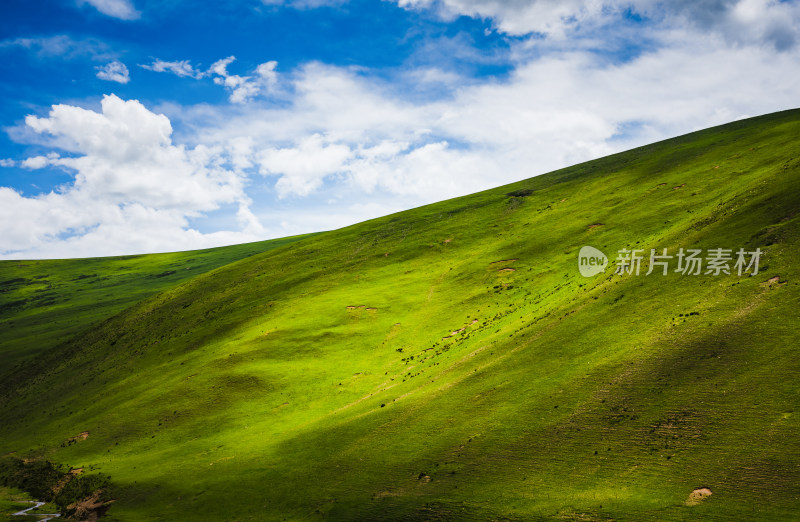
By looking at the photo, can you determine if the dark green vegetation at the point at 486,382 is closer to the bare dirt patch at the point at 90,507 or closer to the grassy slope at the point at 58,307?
the bare dirt patch at the point at 90,507

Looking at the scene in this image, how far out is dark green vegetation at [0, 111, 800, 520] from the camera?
92.0 ft

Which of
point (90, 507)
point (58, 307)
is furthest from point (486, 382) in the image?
point (58, 307)

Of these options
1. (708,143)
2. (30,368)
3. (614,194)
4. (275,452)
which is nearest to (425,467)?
(275,452)

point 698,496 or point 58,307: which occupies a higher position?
point 58,307

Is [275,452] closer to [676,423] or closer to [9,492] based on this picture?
[9,492]

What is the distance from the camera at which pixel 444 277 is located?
84.4 metres

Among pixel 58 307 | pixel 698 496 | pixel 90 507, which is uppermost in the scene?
pixel 58 307

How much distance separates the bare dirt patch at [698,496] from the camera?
78.1 feet

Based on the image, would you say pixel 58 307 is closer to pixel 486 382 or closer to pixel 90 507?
pixel 90 507

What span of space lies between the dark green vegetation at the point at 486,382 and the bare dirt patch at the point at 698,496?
40 cm

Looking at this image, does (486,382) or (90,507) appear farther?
(486,382)

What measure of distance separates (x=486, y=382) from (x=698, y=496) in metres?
19.9

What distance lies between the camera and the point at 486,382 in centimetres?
4238

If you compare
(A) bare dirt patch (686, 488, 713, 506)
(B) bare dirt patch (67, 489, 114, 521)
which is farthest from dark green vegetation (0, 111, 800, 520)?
(B) bare dirt patch (67, 489, 114, 521)
